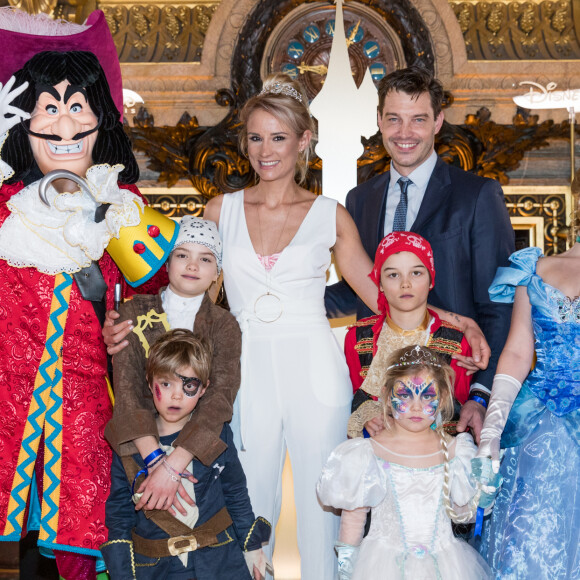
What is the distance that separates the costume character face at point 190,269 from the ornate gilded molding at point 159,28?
3.56 metres

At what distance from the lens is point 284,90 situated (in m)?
2.85

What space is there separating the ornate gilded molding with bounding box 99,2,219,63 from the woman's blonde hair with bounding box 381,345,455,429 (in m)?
3.91

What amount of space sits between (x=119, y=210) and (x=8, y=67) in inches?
22.5

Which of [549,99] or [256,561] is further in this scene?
[549,99]

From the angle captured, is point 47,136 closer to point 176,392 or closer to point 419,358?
point 176,392

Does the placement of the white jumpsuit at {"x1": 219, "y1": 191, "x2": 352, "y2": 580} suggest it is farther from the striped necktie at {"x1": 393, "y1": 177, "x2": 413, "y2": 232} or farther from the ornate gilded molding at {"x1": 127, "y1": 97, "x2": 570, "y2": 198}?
the ornate gilded molding at {"x1": 127, "y1": 97, "x2": 570, "y2": 198}

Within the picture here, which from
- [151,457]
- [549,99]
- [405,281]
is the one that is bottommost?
[151,457]

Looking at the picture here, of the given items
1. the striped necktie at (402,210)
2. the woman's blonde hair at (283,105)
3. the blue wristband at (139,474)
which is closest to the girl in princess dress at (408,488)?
the blue wristband at (139,474)

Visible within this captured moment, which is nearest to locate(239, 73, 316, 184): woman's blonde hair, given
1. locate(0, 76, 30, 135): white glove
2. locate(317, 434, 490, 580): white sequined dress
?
locate(0, 76, 30, 135): white glove

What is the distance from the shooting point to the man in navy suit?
2900 mm

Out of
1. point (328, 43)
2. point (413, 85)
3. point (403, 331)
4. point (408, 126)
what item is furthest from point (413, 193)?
point (328, 43)

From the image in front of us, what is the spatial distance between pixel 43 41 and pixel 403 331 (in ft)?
4.59

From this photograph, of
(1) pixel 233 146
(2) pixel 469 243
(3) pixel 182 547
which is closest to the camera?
(3) pixel 182 547

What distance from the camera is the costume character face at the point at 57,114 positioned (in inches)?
104
